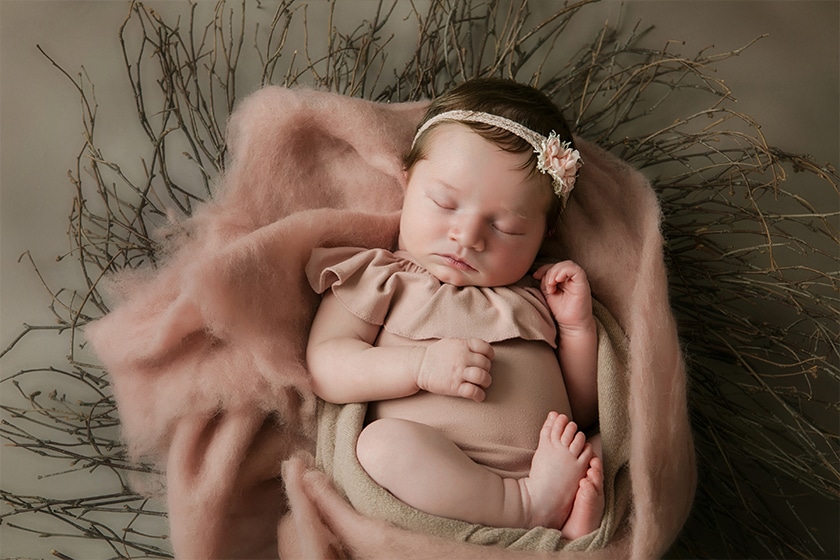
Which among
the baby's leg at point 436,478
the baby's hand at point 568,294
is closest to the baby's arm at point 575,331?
the baby's hand at point 568,294

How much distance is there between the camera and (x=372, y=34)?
4.36ft

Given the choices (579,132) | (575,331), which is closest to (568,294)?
(575,331)

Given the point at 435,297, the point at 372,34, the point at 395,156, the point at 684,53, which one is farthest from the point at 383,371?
the point at 684,53

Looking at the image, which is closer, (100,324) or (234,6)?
(100,324)

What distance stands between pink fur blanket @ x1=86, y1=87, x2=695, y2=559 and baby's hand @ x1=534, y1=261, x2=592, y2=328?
68 mm

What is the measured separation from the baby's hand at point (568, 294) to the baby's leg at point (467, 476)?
18 centimetres

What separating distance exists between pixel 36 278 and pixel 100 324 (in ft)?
1.31

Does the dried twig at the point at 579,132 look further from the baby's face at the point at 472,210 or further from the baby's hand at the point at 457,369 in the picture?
the baby's hand at the point at 457,369

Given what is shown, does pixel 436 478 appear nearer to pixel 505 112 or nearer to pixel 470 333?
pixel 470 333

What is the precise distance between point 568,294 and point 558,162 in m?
0.20

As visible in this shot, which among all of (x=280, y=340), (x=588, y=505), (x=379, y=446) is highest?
(x=280, y=340)

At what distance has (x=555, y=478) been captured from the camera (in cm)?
97

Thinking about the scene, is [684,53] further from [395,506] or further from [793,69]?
[395,506]

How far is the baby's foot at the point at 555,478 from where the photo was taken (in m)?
0.97
